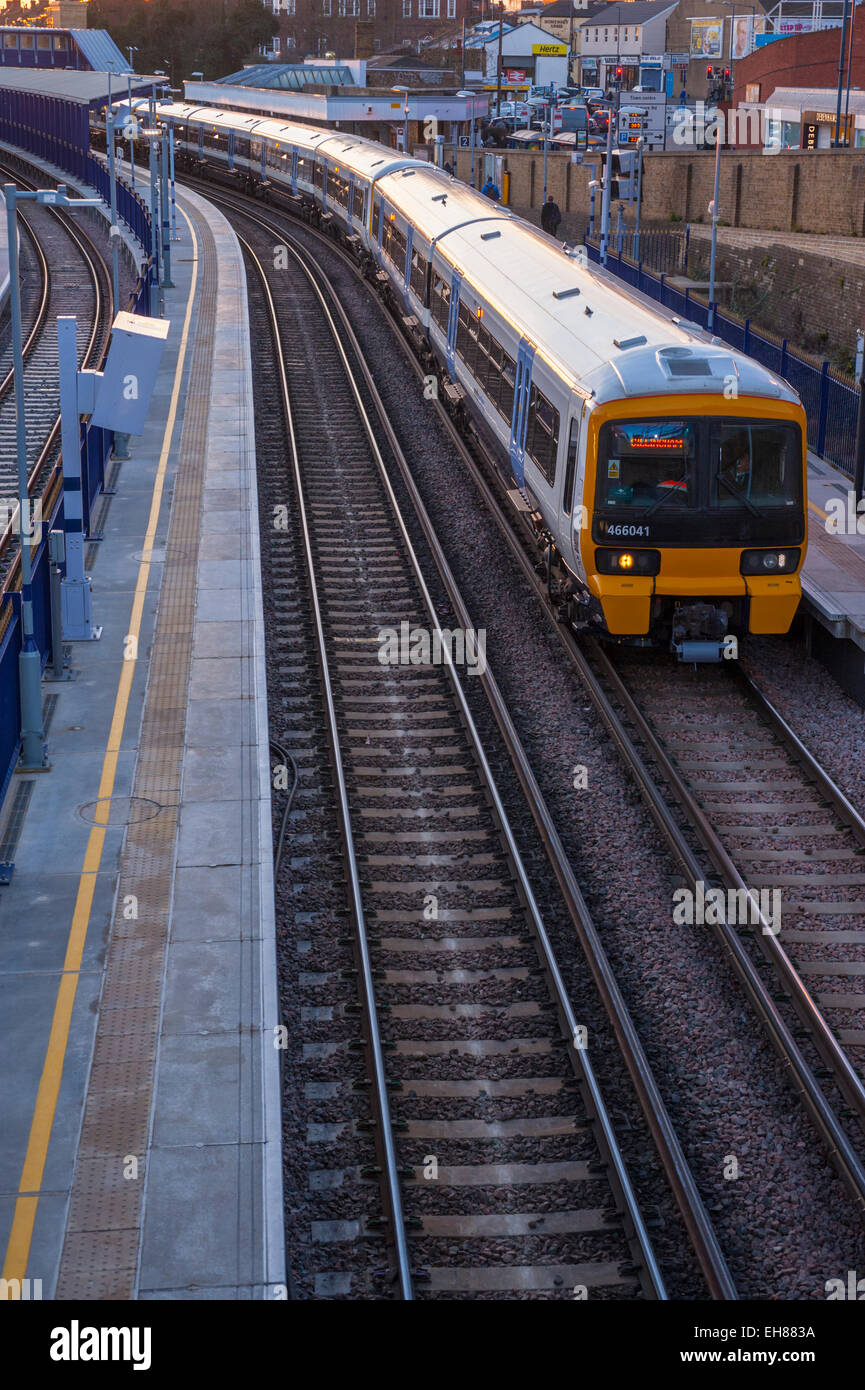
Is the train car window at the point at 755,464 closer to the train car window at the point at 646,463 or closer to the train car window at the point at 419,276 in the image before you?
the train car window at the point at 646,463

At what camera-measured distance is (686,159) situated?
161ft

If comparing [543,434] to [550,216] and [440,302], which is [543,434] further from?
[550,216]

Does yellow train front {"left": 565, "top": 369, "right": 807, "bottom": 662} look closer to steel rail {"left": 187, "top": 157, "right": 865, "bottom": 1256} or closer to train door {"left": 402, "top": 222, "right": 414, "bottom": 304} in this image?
steel rail {"left": 187, "top": 157, "right": 865, "bottom": 1256}

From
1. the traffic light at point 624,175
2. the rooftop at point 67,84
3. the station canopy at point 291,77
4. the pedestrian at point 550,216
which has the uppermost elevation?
the station canopy at point 291,77

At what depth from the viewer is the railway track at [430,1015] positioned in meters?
8.16

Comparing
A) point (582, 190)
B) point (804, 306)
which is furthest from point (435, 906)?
point (582, 190)

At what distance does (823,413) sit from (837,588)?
699 centimetres

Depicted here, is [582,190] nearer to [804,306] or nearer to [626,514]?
[804,306]

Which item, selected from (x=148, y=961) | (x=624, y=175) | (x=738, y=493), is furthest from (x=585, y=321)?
(x=624, y=175)

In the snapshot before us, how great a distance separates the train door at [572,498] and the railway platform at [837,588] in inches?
105

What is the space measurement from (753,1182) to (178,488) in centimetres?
1531

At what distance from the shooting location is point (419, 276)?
2789 cm

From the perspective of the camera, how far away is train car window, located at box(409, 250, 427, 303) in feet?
89.2

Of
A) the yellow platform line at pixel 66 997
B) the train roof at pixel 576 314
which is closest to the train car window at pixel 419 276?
the train roof at pixel 576 314
